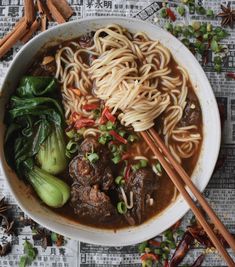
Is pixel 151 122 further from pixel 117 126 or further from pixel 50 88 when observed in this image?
pixel 50 88

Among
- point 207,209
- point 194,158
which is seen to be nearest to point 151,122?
point 194,158

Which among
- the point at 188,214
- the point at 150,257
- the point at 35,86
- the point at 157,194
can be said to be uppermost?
the point at 35,86

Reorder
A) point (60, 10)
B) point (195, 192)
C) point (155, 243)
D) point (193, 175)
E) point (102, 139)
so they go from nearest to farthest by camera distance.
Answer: point (195, 192)
point (102, 139)
point (193, 175)
point (60, 10)
point (155, 243)

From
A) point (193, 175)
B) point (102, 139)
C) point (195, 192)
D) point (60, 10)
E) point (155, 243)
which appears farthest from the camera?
point (155, 243)

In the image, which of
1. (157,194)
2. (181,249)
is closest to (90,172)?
(157,194)

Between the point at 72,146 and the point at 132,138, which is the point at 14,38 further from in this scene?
the point at 132,138

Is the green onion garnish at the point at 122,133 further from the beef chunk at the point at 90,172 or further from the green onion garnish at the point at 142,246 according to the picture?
the green onion garnish at the point at 142,246
